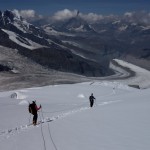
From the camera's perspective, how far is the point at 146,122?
21.0 meters

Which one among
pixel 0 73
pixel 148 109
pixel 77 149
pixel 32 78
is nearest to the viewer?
pixel 77 149

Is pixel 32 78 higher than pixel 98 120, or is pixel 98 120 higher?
pixel 32 78

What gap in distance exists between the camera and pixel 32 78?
549ft

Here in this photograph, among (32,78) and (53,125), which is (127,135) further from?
(32,78)

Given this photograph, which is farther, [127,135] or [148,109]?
[148,109]

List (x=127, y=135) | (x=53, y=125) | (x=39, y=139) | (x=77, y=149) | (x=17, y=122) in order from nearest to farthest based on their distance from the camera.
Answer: (x=77, y=149) < (x=127, y=135) < (x=39, y=139) < (x=53, y=125) < (x=17, y=122)

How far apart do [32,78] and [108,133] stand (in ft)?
493

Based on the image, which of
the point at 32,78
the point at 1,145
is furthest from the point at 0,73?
the point at 1,145

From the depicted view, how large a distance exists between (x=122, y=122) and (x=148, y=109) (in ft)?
18.9

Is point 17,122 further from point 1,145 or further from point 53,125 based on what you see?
point 1,145

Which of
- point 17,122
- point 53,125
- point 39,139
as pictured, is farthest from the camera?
point 17,122

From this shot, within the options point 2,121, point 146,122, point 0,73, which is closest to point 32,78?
point 0,73

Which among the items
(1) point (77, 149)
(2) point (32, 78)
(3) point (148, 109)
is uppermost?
(2) point (32, 78)

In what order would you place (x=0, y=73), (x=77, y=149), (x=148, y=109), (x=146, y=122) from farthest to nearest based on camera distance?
(x=0, y=73), (x=148, y=109), (x=146, y=122), (x=77, y=149)
